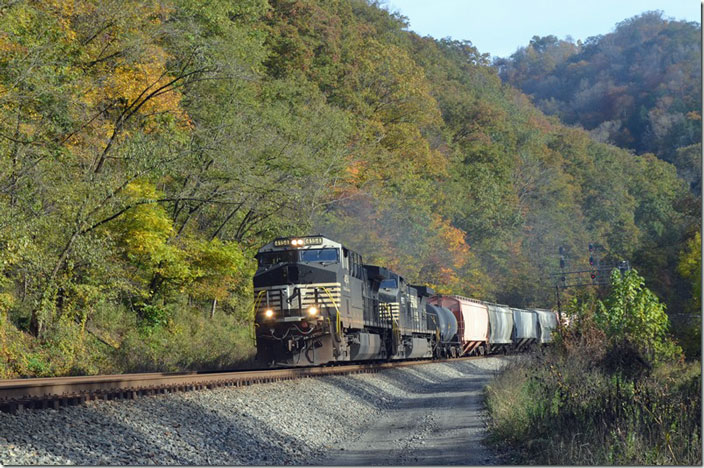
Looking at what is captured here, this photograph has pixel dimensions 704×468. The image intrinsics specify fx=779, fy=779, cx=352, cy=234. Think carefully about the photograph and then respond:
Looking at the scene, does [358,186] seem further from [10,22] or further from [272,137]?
[10,22]

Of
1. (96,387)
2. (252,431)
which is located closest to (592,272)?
(252,431)

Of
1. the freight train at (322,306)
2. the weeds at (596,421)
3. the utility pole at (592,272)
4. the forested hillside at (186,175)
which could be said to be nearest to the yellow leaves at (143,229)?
the forested hillside at (186,175)

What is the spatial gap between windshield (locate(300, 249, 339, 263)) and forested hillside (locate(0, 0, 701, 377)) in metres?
4.04

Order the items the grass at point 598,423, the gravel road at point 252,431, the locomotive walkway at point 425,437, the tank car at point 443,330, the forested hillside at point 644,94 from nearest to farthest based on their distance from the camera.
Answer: the grass at point 598,423 → the gravel road at point 252,431 → the locomotive walkway at point 425,437 → the tank car at point 443,330 → the forested hillside at point 644,94

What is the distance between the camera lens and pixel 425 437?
13422 millimetres

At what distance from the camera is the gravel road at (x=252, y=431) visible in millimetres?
9766

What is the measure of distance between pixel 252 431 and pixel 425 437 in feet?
9.76

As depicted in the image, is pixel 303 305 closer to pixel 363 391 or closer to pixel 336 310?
pixel 336 310

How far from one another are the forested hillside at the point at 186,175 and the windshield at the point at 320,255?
159 inches

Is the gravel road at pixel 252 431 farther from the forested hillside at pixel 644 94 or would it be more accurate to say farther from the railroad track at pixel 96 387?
the forested hillside at pixel 644 94

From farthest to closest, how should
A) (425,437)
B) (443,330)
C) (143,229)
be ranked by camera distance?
(443,330)
(143,229)
(425,437)

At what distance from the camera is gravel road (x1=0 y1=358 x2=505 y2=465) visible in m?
9.77

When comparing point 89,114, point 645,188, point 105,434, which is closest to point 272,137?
point 89,114

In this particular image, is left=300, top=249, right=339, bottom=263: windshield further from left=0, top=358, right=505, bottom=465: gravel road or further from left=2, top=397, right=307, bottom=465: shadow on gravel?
left=2, top=397, right=307, bottom=465: shadow on gravel
